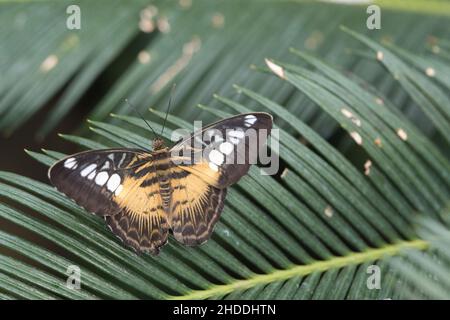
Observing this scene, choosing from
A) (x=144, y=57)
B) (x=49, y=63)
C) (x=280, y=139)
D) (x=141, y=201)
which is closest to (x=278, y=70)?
(x=280, y=139)

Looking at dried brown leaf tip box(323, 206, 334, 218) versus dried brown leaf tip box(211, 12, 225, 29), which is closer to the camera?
dried brown leaf tip box(323, 206, 334, 218)

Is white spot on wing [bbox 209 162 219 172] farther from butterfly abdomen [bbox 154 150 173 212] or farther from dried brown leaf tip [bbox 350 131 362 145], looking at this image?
dried brown leaf tip [bbox 350 131 362 145]

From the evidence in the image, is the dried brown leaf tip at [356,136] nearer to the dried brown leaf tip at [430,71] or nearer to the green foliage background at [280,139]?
the green foliage background at [280,139]

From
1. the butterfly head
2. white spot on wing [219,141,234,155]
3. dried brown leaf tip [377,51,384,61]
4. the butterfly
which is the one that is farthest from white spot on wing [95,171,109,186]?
dried brown leaf tip [377,51,384,61]

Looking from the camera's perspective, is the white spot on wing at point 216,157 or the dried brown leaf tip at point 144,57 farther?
the dried brown leaf tip at point 144,57

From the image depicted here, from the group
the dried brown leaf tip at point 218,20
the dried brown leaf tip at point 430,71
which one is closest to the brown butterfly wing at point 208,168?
the dried brown leaf tip at point 430,71

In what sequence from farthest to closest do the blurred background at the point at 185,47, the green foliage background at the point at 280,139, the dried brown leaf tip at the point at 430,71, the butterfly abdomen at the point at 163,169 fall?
the blurred background at the point at 185,47, the dried brown leaf tip at the point at 430,71, the butterfly abdomen at the point at 163,169, the green foliage background at the point at 280,139

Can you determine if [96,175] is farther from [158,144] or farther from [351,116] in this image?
[351,116]
